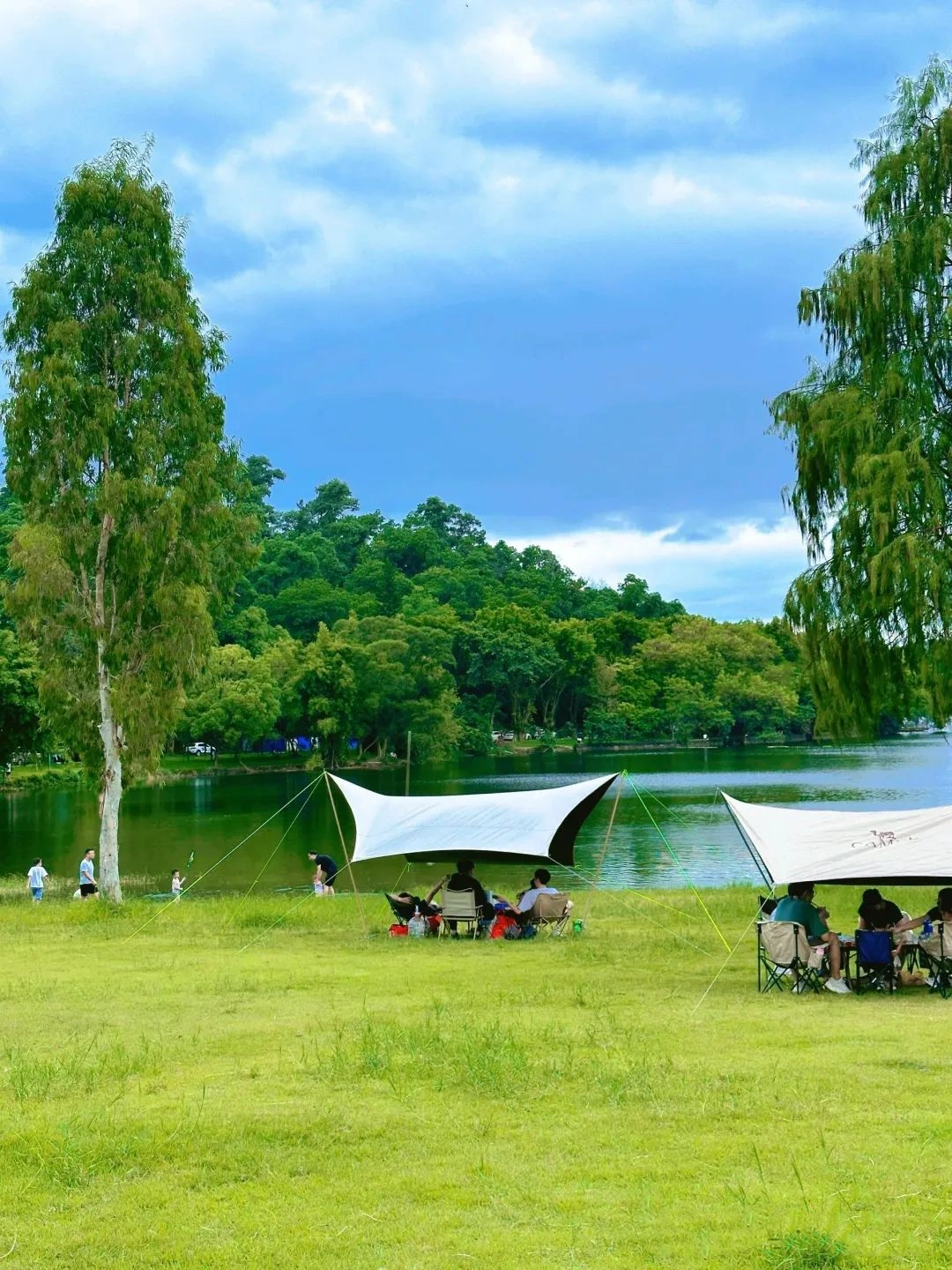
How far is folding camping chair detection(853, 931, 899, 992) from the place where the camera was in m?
11.4

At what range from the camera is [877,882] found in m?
12.3

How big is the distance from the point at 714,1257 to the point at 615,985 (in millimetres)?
6905

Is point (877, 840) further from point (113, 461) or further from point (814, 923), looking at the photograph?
point (113, 461)

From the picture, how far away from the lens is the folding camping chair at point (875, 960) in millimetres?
11422

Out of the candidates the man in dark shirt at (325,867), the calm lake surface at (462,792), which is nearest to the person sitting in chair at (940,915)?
the calm lake surface at (462,792)

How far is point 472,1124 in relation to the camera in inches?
260

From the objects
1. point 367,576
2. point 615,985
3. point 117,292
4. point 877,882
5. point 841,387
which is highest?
point 367,576

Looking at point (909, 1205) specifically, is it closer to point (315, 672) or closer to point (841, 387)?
point (841, 387)

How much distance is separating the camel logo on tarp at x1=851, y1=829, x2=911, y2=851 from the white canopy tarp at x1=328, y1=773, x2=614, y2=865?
3.94 meters

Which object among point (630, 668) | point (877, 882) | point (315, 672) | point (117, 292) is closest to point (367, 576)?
point (630, 668)

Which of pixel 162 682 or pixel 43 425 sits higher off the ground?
pixel 43 425

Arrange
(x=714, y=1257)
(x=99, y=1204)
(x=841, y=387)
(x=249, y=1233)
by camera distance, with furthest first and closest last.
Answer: (x=841, y=387), (x=99, y=1204), (x=249, y=1233), (x=714, y=1257)

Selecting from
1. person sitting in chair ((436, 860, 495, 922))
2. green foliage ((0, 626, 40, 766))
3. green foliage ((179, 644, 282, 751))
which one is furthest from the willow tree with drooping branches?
green foliage ((179, 644, 282, 751))

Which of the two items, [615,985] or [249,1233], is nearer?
[249,1233]
